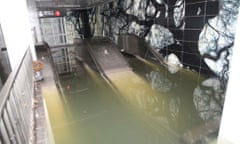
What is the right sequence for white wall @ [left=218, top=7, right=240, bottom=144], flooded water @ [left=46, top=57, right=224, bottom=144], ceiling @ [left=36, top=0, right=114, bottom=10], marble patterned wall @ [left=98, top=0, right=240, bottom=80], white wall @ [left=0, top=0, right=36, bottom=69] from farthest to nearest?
ceiling @ [left=36, top=0, right=114, bottom=10]
marble patterned wall @ [left=98, top=0, right=240, bottom=80]
white wall @ [left=0, top=0, right=36, bottom=69]
flooded water @ [left=46, top=57, right=224, bottom=144]
white wall @ [left=218, top=7, right=240, bottom=144]

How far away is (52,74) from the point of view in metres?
4.57

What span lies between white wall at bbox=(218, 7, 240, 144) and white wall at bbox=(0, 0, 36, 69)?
3539 millimetres

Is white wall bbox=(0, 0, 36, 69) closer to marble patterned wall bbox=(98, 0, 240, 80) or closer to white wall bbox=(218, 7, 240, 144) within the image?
white wall bbox=(218, 7, 240, 144)

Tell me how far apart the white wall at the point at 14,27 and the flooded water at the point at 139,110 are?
1.21 m

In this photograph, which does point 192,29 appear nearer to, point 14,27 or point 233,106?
point 233,106

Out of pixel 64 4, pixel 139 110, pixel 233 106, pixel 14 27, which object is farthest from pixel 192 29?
pixel 64 4

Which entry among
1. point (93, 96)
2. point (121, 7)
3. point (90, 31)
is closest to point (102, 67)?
point (93, 96)

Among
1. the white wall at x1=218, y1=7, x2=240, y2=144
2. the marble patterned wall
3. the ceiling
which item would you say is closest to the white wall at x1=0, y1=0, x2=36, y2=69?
the white wall at x1=218, y1=7, x2=240, y2=144

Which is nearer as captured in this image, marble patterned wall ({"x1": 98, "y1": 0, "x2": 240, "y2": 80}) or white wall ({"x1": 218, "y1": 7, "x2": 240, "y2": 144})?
white wall ({"x1": 218, "y1": 7, "x2": 240, "y2": 144})

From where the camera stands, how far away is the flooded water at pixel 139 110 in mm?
2264

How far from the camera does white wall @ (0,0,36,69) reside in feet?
11.0

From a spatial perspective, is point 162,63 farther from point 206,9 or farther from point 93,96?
point 93,96

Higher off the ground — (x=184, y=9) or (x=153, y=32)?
(x=184, y=9)

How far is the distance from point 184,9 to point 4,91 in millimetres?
4306
